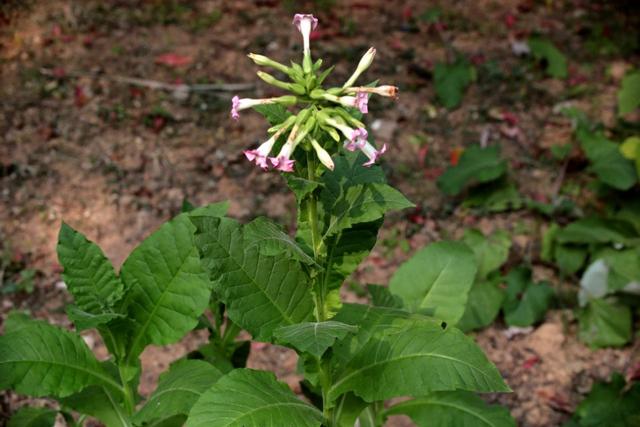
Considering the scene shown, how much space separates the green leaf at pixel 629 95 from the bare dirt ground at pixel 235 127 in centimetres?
49

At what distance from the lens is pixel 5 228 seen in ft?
14.7

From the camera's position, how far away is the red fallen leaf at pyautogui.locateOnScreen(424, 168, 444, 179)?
505 centimetres

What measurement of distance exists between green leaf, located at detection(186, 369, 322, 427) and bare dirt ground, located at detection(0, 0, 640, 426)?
1386mm

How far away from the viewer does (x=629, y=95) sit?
4.91 metres

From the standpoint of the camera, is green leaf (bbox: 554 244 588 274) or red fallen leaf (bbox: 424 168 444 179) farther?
red fallen leaf (bbox: 424 168 444 179)

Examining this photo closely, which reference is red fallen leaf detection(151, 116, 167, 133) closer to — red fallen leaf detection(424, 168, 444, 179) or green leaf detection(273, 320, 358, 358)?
red fallen leaf detection(424, 168, 444, 179)

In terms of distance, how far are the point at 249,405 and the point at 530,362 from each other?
7.50ft

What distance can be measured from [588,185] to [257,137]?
2266mm

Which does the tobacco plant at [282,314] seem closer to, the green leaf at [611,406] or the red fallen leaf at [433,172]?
the green leaf at [611,406]

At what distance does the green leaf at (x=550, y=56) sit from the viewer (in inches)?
225

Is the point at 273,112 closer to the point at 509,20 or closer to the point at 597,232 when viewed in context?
the point at 597,232

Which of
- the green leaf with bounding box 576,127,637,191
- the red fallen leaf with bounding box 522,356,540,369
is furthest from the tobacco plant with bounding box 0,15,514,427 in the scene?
the green leaf with bounding box 576,127,637,191

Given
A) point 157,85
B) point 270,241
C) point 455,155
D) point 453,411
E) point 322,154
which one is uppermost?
point 322,154

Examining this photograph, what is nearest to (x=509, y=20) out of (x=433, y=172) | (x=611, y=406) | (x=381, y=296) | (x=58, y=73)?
(x=433, y=172)
